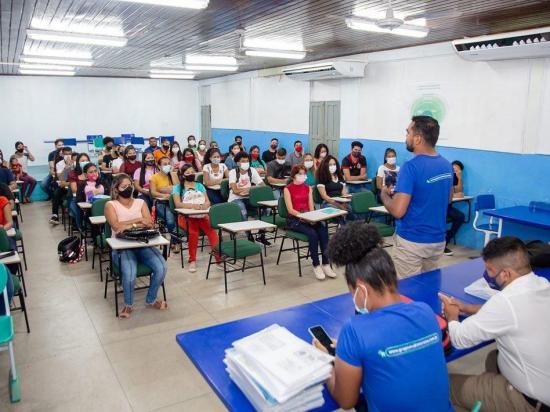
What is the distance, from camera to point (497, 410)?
7.50 ft

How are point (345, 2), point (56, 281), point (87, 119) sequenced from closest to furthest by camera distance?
point (345, 2)
point (56, 281)
point (87, 119)

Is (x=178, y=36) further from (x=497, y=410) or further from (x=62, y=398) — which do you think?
(x=497, y=410)

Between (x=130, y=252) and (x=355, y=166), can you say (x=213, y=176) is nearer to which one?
(x=355, y=166)

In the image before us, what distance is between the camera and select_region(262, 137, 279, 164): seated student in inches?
448

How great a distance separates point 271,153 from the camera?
11.5 meters

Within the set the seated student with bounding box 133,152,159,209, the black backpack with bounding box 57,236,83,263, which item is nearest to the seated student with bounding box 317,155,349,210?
the seated student with bounding box 133,152,159,209

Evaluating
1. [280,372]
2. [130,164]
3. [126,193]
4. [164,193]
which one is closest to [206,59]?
[130,164]

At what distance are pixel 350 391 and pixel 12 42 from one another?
8.78 meters

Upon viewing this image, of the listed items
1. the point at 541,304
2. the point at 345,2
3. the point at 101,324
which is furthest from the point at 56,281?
the point at 541,304

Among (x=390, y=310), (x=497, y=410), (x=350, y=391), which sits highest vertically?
(x=390, y=310)

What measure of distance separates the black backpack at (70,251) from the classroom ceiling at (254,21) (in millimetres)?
3046

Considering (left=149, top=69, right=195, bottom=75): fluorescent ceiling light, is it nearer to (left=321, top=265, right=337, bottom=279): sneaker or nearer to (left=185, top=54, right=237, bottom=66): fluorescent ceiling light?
(left=185, top=54, right=237, bottom=66): fluorescent ceiling light

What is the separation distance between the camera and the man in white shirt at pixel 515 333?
7.00ft

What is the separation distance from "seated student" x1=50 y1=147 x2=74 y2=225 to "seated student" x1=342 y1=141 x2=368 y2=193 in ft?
16.7
